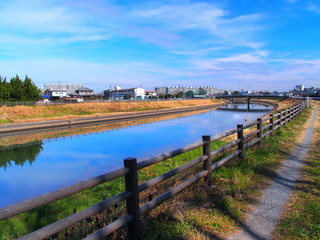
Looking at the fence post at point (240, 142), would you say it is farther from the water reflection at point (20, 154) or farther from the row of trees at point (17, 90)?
the row of trees at point (17, 90)

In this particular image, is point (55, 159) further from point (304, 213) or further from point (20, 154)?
point (304, 213)

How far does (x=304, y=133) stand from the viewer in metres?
14.3

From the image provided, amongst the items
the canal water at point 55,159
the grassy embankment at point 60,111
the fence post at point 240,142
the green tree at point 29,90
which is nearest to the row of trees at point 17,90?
the green tree at point 29,90

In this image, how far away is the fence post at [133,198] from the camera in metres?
3.68

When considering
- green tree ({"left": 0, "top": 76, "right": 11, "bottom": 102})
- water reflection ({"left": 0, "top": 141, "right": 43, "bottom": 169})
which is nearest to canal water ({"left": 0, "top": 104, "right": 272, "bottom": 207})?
water reflection ({"left": 0, "top": 141, "right": 43, "bottom": 169})

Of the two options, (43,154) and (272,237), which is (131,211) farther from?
(43,154)

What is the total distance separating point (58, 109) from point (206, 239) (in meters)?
51.8

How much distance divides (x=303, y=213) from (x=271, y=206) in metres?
0.55

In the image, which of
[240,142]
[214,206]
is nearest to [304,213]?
[214,206]

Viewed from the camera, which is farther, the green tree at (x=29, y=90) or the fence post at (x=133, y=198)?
the green tree at (x=29, y=90)

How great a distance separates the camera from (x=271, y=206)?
4.96 metres

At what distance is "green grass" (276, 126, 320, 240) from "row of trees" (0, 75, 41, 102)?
190 ft

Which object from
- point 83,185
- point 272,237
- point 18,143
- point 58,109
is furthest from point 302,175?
point 58,109

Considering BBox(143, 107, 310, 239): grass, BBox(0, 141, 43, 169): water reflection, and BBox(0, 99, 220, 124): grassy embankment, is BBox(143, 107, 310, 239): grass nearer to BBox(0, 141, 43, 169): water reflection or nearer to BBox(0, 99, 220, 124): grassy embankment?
BBox(0, 141, 43, 169): water reflection
